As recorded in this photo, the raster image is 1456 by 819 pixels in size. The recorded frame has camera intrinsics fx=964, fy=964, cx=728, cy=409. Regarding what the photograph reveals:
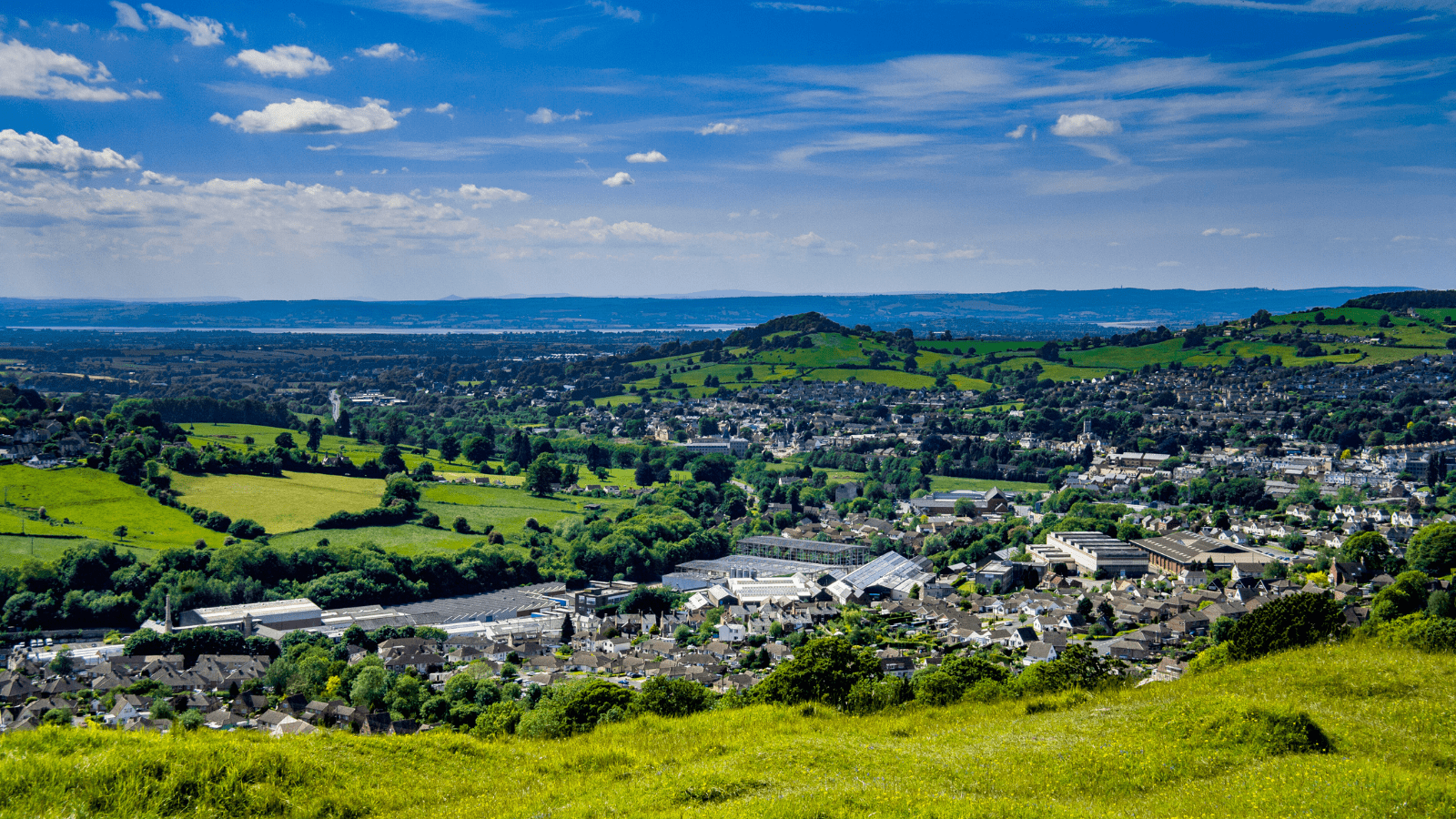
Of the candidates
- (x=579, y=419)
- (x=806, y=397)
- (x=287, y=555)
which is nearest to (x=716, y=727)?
(x=287, y=555)

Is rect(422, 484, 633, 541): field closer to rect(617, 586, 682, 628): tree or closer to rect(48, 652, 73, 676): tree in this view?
rect(617, 586, 682, 628): tree

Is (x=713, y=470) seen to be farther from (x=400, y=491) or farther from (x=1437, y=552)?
(x=1437, y=552)

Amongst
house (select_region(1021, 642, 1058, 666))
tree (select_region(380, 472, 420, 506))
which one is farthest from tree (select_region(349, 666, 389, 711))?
tree (select_region(380, 472, 420, 506))

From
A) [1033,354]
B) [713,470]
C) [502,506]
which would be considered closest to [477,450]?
[502,506]

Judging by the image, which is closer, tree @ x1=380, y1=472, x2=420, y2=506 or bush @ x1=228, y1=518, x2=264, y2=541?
bush @ x1=228, y1=518, x2=264, y2=541

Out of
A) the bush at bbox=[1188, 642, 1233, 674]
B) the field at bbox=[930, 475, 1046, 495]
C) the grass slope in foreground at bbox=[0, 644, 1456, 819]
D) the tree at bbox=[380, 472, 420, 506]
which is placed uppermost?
the grass slope in foreground at bbox=[0, 644, 1456, 819]

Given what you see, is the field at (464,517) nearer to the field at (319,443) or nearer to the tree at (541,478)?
the tree at (541,478)

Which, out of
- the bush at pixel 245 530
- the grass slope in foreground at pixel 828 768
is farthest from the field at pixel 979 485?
the grass slope in foreground at pixel 828 768

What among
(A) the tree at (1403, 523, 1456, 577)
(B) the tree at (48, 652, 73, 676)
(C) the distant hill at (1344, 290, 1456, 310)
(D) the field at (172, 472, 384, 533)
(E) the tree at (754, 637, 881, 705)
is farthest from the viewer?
(C) the distant hill at (1344, 290, 1456, 310)

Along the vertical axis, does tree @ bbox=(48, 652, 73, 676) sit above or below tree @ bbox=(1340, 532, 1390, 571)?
below
